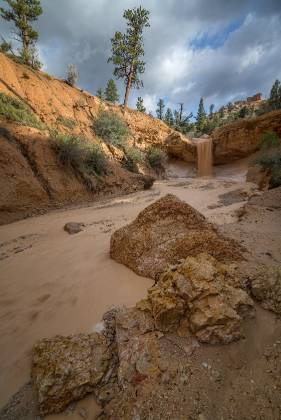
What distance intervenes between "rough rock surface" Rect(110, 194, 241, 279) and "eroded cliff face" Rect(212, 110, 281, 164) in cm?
2031

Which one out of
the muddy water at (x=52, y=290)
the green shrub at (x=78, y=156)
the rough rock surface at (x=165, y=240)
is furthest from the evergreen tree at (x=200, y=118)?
the rough rock surface at (x=165, y=240)

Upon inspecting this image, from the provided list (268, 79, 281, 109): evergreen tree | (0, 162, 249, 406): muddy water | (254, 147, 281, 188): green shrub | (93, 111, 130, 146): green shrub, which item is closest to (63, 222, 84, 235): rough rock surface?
(0, 162, 249, 406): muddy water

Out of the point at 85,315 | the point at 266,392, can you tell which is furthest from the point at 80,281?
the point at 266,392

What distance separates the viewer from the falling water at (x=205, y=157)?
2183 cm

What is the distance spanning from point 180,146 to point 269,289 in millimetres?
21576

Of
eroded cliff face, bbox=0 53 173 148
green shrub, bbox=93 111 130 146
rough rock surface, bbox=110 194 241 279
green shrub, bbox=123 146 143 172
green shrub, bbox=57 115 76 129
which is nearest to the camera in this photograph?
rough rock surface, bbox=110 194 241 279

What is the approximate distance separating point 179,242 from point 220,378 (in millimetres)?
1245

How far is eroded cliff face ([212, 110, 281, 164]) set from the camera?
60.1ft

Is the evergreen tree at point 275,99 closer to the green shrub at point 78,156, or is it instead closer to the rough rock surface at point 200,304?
the green shrub at point 78,156

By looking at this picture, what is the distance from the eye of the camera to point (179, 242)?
229 cm

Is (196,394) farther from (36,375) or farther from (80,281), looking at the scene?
(80,281)

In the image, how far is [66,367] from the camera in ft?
4.22

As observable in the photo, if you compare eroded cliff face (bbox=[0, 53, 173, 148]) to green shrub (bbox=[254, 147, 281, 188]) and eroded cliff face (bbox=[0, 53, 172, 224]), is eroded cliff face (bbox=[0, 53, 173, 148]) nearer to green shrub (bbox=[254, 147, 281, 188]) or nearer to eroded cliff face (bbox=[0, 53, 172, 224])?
eroded cliff face (bbox=[0, 53, 172, 224])

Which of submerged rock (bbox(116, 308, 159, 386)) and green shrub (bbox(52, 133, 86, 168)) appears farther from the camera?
green shrub (bbox(52, 133, 86, 168))
